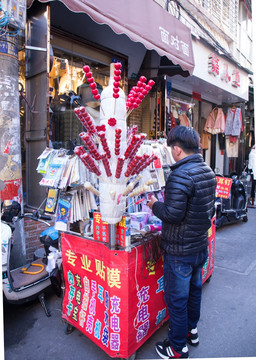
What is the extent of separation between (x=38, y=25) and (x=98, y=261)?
10.9 ft

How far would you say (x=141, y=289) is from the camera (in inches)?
92.1

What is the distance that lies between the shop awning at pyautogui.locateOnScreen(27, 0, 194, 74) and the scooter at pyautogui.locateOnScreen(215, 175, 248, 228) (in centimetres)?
317

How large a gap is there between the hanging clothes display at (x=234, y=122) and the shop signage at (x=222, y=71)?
1052 mm

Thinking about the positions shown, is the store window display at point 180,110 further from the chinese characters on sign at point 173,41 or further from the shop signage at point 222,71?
the chinese characters on sign at point 173,41

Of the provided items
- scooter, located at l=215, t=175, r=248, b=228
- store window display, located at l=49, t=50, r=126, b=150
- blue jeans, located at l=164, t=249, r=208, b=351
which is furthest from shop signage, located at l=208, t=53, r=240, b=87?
blue jeans, located at l=164, t=249, r=208, b=351

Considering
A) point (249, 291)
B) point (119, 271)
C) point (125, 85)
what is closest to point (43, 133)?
point (119, 271)

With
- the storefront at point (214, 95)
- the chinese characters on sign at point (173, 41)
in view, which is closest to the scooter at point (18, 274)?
the chinese characters on sign at point (173, 41)

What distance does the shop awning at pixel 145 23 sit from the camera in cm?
323

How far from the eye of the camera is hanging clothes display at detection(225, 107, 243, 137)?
9.31 metres

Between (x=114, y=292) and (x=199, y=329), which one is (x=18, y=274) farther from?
(x=199, y=329)

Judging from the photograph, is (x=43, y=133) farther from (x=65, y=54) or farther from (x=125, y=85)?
(x=125, y=85)

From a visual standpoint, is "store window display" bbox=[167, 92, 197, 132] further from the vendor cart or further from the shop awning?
the vendor cart

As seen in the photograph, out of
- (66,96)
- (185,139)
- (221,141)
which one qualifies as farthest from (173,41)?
(221,141)

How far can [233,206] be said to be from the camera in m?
6.61
